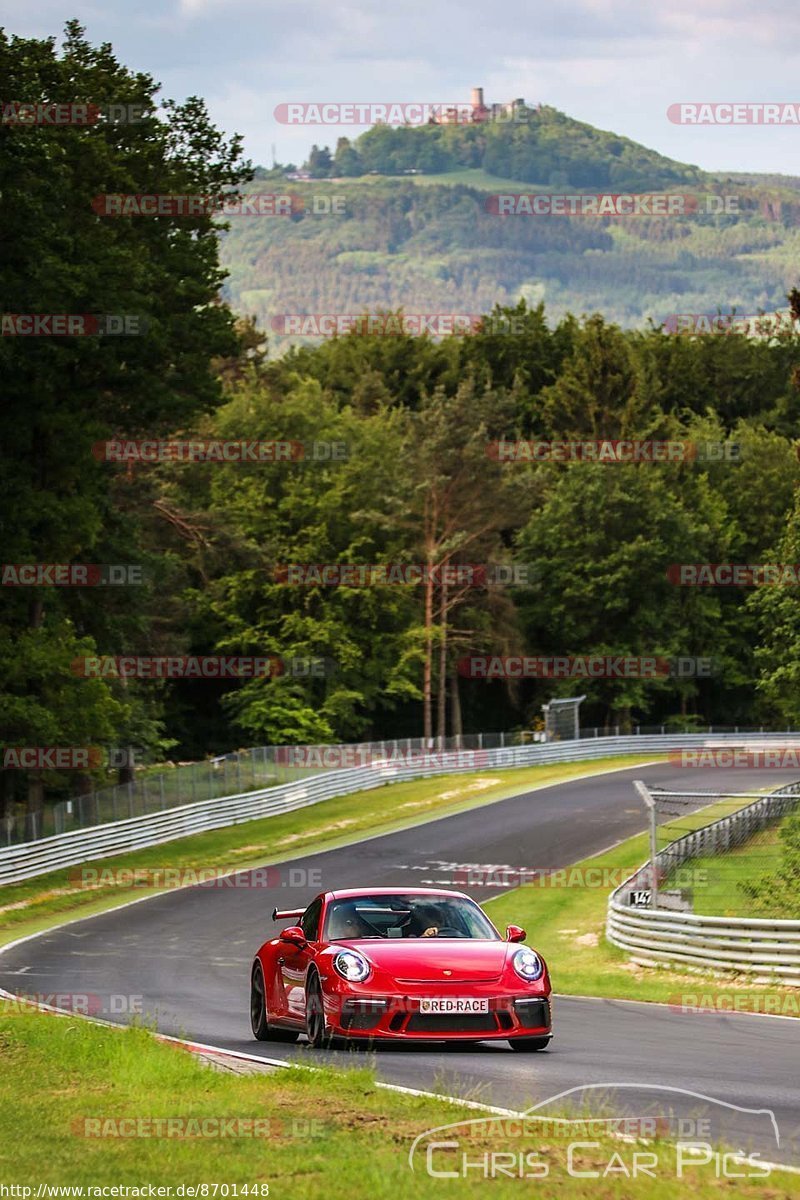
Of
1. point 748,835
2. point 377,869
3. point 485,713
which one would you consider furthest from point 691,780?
point 485,713

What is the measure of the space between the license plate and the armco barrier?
27696 mm

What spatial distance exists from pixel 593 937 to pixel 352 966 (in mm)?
16583

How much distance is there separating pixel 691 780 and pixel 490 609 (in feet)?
96.8

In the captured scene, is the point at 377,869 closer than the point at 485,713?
Yes

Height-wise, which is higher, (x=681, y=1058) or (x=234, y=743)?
(x=681, y=1058)

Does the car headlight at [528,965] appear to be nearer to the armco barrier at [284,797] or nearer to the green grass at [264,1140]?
the green grass at [264,1140]

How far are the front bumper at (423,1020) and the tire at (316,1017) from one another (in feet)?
0.93

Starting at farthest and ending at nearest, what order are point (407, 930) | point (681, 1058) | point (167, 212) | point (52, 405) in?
1. point (167, 212)
2. point (52, 405)
3. point (407, 930)
4. point (681, 1058)

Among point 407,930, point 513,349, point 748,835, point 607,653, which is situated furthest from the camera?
A: point 513,349

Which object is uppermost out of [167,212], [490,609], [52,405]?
[167,212]

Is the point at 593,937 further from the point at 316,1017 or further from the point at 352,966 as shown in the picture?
the point at 352,966

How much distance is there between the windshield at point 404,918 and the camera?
14.1 m

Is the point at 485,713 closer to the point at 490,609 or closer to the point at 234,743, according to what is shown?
the point at 490,609

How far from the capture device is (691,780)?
57.2m
